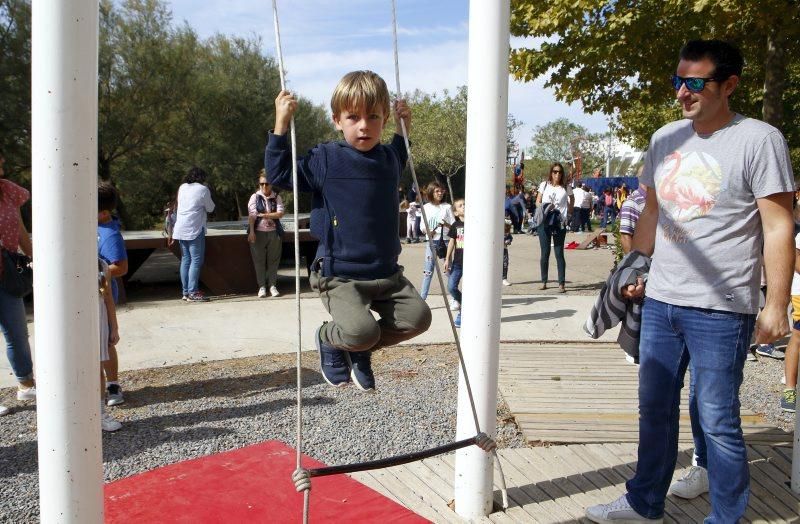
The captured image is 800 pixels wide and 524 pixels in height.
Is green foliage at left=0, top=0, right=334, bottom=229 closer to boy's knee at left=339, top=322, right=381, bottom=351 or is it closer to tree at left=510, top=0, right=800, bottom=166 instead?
tree at left=510, top=0, right=800, bottom=166

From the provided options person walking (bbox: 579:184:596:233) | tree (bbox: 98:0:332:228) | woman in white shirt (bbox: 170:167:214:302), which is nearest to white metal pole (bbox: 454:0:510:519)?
woman in white shirt (bbox: 170:167:214:302)

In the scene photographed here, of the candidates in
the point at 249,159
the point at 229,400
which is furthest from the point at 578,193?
the point at 229,400

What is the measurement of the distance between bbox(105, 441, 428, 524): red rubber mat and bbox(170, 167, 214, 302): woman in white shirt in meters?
5.52

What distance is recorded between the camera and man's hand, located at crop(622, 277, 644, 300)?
3.24 metres

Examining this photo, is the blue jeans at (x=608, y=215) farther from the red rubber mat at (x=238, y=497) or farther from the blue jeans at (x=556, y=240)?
the red rubber mat at (x=238, y=497)

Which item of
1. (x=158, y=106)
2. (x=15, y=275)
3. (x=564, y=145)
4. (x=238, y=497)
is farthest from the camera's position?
(x=564, y=145)

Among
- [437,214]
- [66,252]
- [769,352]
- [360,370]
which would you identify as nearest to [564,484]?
[360,370]

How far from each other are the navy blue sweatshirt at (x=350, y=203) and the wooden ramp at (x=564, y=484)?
1.14 meters

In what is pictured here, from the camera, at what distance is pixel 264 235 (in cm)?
937

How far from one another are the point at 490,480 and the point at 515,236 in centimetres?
1980

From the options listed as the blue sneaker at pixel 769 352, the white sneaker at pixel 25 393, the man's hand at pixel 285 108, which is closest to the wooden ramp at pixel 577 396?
the blue sneaker at pixel 769 352

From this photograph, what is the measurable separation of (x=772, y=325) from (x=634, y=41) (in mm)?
7296

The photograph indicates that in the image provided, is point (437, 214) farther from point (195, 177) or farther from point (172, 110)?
point (172, 110)

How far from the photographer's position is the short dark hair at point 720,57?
2.74 meters
